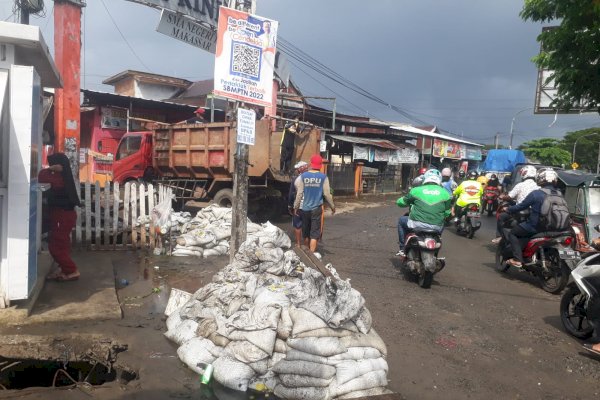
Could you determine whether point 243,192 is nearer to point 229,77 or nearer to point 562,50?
point 229,77

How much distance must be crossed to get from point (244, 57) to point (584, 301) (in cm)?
489

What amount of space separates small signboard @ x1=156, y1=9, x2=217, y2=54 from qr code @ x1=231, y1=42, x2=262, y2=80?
4.13 meters

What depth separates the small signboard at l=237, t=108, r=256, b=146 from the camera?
606 centimetres

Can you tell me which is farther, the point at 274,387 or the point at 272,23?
the point at 272,23

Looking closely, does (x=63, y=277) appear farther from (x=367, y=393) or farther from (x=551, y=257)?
(x=551, y=257)

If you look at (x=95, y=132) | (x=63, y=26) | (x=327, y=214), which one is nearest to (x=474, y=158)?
(x=327, y=214)

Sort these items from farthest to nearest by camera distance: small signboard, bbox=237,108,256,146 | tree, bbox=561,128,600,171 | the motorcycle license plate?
1. tree, bbox=561,128,600,171
2. the motorcycle license plate
3. small signboard, bbox=237,108,256,146

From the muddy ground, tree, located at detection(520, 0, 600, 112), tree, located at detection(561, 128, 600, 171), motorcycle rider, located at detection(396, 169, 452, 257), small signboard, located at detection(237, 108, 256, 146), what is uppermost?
tree, located at detection(561, 128, 600, 171)

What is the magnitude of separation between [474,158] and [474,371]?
138ft

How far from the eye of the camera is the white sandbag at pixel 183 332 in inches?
171

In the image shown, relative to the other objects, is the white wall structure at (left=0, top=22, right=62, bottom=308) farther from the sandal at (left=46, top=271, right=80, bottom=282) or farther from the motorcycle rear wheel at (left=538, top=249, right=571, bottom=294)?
the motorcycle rear wheel at (left=538, top=249, right=571, bottom=294)

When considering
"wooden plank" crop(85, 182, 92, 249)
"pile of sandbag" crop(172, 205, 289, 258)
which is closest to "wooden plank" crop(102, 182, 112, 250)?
"wooden plank" crop(85, 182, 92, 249)

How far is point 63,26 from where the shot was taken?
Result: 9430 mm

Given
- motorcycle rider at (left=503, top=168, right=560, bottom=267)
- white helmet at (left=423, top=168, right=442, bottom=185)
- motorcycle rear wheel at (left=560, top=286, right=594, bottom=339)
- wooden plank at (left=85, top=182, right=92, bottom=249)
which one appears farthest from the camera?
wooden plank at (left=85, top=182, right=92, bottom=249)
